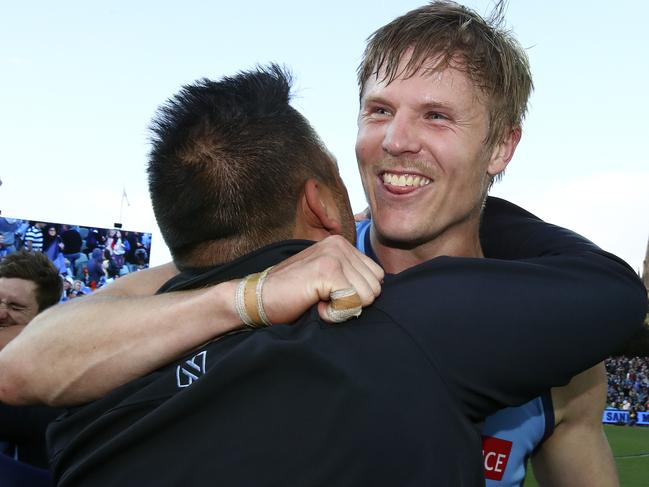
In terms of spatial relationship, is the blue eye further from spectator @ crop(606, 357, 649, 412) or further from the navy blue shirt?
spectator @ crop(606, 357, 649, 412)

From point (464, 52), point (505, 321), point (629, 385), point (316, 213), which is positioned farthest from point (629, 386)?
point (505, 321)

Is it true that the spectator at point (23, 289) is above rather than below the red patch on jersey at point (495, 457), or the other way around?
below

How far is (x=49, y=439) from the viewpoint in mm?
1852

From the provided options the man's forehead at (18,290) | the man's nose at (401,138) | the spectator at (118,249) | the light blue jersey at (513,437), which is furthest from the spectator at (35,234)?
the light blue jersey at (513,437)

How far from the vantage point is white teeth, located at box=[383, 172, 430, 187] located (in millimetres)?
2928

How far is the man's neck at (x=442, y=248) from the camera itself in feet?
10.5

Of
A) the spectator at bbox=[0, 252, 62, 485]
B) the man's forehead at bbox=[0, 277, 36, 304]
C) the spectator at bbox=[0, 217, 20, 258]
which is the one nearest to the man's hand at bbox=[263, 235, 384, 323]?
the spectator at bbox=[0, 252, 62, 485]

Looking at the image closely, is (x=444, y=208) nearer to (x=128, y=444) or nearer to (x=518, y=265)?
(x=518, y=265)

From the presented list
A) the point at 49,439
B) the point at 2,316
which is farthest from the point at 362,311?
the point at 2,316

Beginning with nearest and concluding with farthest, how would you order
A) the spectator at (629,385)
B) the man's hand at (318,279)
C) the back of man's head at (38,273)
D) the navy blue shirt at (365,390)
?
the navy blue shirt at (365,390)
the man's hand at (318,279)
the back of man's head at (38,273)
the spectator at (629,385)

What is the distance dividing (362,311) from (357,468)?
0.31 m

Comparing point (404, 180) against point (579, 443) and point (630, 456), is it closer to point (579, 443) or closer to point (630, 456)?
point (579, 443)

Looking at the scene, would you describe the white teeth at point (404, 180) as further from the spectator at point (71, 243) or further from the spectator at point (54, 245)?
the spectator at point (71, 243)

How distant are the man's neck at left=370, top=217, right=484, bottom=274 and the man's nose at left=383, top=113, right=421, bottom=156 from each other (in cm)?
48
